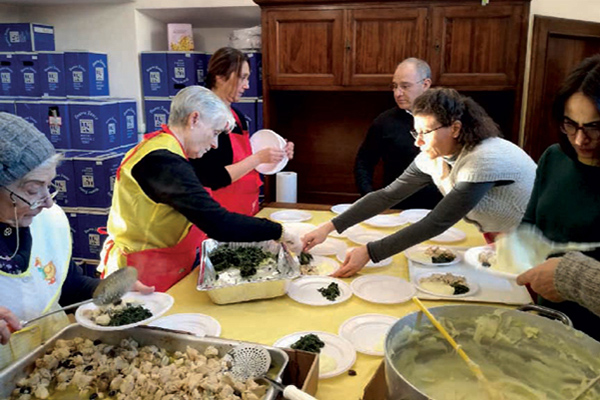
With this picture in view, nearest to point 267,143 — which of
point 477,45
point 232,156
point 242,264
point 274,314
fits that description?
point 232,156

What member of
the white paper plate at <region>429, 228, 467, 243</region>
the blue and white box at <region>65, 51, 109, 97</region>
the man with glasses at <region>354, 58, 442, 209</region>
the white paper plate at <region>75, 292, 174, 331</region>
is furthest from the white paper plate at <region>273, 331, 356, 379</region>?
the blue and white box at <region>65, 51, 109, 97</region>

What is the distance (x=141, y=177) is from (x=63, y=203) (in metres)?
2.50

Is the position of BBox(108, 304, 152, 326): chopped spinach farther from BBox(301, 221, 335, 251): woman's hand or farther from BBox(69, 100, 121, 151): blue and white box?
BBox(69, 100, 121, 151): blue and white box

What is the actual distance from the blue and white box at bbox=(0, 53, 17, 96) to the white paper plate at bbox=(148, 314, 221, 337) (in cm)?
340

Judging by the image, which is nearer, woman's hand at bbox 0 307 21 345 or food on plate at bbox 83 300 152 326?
woman's hand at bbox 0 307 21 345

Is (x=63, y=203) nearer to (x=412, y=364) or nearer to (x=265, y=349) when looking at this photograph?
(x=265, y=349)

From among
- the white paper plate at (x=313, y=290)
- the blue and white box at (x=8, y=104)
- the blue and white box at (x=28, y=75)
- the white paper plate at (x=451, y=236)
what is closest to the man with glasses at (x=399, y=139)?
the white paper plate at (x=451, y=236)

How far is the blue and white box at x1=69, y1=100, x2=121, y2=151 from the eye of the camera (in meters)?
3.88

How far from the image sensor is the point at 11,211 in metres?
1.35

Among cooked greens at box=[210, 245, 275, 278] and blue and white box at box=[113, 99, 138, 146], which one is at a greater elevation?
blue and white box at box=[113, 99, 138, 146]

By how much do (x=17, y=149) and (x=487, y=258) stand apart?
60.3 inches

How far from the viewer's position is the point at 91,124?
390 centimetres

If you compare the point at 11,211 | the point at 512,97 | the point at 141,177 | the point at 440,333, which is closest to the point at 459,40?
the point at 512,97

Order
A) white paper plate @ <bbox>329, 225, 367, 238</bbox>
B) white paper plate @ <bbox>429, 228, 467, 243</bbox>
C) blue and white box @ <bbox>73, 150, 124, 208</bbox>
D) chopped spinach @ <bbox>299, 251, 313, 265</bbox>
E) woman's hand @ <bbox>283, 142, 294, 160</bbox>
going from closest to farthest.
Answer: chopped spinach @ <bbox>299, 251, 313, 265</bbox>, white paper plate @ <bbox>429, 228, 467, 243</bbox>, white paper plate @ <bbox>329, 225, 367, 238</bbox>, woman's hand @ <bbox>283, 142, 294, 160</bbox>, blue and white box @ <bbox>73, 150, 124, 208</bbox>
